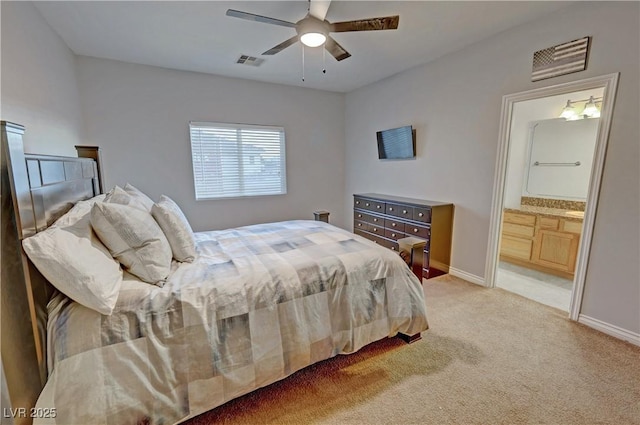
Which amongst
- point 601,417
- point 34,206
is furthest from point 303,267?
point 601,417

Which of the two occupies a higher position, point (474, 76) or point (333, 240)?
point (474, 76)

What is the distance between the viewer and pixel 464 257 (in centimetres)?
334

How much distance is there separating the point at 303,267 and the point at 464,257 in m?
2.45

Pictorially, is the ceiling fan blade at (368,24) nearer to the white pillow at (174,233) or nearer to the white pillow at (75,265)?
the white pillow at (174,233)

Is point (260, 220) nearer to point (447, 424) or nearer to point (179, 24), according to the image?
point (179, 24)

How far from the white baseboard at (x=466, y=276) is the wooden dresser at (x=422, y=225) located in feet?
0.23

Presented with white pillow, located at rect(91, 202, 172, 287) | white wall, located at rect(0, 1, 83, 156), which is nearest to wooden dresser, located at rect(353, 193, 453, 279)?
white pillow, located at rect(91, 202, 172, 287)

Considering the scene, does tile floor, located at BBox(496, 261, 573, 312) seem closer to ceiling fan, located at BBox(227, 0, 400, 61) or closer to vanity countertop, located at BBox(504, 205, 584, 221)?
vanity countertop, located at BBox(504, 205, 584, 221)

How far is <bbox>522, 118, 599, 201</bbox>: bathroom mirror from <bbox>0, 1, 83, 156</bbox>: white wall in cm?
554

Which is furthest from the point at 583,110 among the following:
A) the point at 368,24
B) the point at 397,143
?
the point at 368,24

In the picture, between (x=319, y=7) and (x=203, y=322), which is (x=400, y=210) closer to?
(x=319, y=7)

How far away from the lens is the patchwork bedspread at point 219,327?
1228 millimetres

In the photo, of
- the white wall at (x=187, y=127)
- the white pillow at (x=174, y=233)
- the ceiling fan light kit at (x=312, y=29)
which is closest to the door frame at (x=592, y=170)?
the ceiling fan light kit at (x=312, y=29)

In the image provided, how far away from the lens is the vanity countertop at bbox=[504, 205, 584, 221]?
3.21 metres
